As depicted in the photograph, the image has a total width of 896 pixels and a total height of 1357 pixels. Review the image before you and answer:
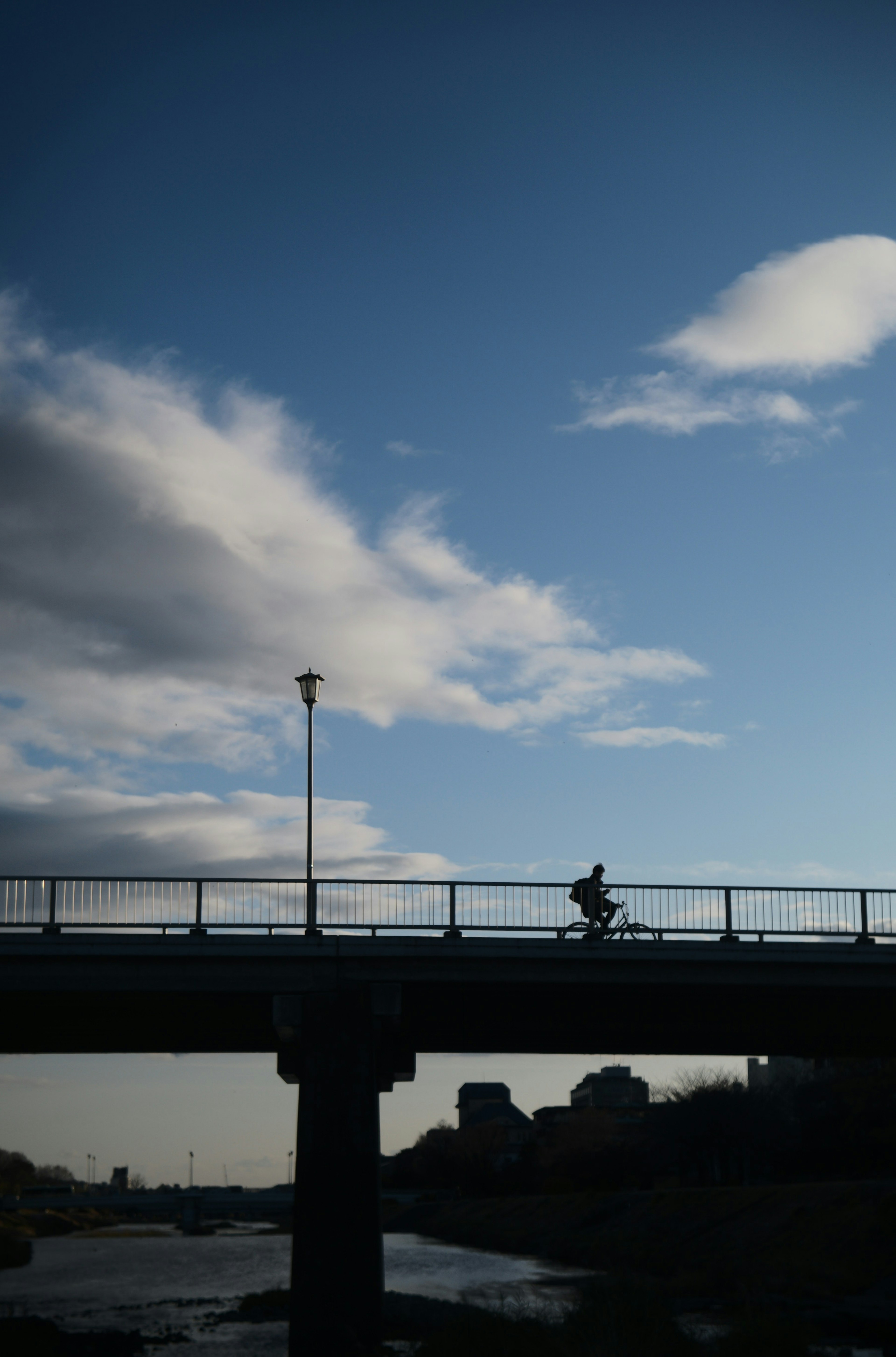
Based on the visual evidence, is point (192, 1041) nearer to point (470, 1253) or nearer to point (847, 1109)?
point (847, 1109)

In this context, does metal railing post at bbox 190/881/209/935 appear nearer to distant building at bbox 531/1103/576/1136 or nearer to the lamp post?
the lamp post

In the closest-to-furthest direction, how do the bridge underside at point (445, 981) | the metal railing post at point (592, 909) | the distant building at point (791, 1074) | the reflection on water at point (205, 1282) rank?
the bridge underside at point (445, 981), the metal railing post at point (592, 909), the reflection on water at point (205, 1282), the distant building at point (791, 1074)

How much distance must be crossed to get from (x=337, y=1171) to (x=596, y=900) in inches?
329

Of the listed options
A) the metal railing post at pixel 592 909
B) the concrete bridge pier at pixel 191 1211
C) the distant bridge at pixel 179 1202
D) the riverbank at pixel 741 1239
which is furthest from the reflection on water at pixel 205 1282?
the concrete bridge pier at pixel 191 1211

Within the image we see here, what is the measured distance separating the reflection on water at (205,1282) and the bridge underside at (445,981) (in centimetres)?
757

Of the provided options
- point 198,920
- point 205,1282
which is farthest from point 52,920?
point 205,1282

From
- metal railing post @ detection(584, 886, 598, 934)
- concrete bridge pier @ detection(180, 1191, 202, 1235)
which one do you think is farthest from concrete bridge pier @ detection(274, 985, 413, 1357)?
concrete bridge pier @ detection(180, 1191, 202, 1235)

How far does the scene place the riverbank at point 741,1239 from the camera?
138ft

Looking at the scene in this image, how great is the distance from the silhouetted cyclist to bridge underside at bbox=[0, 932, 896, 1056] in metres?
0.89

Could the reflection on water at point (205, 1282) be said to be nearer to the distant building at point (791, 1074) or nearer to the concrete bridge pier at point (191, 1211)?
the distant building at point (791, 1074)

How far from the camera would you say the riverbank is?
4200 centimetres

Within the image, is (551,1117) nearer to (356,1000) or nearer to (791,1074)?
(791,1074)

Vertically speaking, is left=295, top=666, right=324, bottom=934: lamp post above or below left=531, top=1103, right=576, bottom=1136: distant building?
above

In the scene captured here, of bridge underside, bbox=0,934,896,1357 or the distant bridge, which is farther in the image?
the distant bridge
